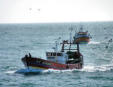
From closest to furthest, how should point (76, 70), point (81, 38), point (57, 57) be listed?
point (57, 57) → point (76, 70) → point (81, 38)

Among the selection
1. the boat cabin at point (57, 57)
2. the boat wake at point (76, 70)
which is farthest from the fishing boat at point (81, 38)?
the boat cabin at point (57, 57)

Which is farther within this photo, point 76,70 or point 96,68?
point 96,68

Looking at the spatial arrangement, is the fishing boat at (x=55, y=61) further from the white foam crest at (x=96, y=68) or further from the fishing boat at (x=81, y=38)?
the fishing boat at (x=81, y=38)

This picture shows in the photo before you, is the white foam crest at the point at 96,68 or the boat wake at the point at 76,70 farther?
the white foam crest at the point at 96,68

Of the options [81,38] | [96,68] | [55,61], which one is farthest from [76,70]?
[81,38]

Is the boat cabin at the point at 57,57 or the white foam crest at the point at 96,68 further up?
the boat cabin at the point at 57,57

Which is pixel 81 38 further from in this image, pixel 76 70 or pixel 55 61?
pixel 55 61

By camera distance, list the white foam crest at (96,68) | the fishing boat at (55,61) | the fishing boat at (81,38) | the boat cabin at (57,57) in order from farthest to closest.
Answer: the fishing boat at (81,38), the white foam crest at (96,68), the boat cabin at (57,57), the fishing boat at (55,61)

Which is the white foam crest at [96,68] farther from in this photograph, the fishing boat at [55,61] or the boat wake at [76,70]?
the fishing boat at [55,61]

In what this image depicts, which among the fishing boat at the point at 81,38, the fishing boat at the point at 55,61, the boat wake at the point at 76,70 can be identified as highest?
the fishing boat at the point at 81,38

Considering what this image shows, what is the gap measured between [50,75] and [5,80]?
8117mm

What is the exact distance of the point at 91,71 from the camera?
203 ft

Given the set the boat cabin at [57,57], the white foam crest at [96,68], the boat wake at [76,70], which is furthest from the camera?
the white foam crest at [96,68]

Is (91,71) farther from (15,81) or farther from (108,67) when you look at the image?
(15,81)
